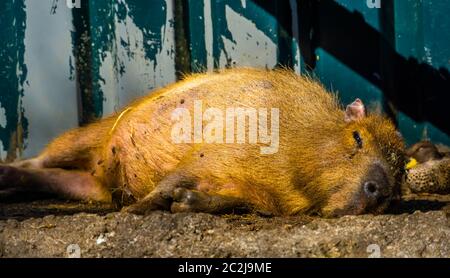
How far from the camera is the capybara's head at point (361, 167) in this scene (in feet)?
14.3

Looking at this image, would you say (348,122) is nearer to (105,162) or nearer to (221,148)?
(221,148)

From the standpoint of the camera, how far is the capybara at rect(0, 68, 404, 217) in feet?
14.6

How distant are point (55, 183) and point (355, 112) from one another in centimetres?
184

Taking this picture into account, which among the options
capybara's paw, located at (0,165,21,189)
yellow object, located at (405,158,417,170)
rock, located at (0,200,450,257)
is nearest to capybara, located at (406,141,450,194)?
yellow object, located at (405,158,417,170)

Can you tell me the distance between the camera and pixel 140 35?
5777mm

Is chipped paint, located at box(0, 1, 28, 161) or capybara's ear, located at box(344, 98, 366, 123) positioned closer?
capybara's ear, located at box(344, 98, 366, 123)

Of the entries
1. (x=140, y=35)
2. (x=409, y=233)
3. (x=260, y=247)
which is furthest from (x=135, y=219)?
(x=140, y=35)

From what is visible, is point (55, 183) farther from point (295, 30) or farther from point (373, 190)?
point (373, 190)

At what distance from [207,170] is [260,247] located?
0.96m

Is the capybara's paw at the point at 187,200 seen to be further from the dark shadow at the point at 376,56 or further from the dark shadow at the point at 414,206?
the dark shadow at the point at 376,56

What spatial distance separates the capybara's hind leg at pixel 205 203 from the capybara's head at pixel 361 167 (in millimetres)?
409

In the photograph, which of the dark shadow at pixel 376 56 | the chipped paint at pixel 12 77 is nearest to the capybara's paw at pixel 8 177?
the chipped paint at pixel 12 77

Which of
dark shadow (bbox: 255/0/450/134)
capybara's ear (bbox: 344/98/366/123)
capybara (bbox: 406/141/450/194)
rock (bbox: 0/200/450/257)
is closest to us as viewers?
rock (bbox: 0/200/450/257)

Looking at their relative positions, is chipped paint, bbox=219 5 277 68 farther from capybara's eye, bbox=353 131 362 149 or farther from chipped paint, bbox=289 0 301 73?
capybara's eye, bbox=353 131 362 149
